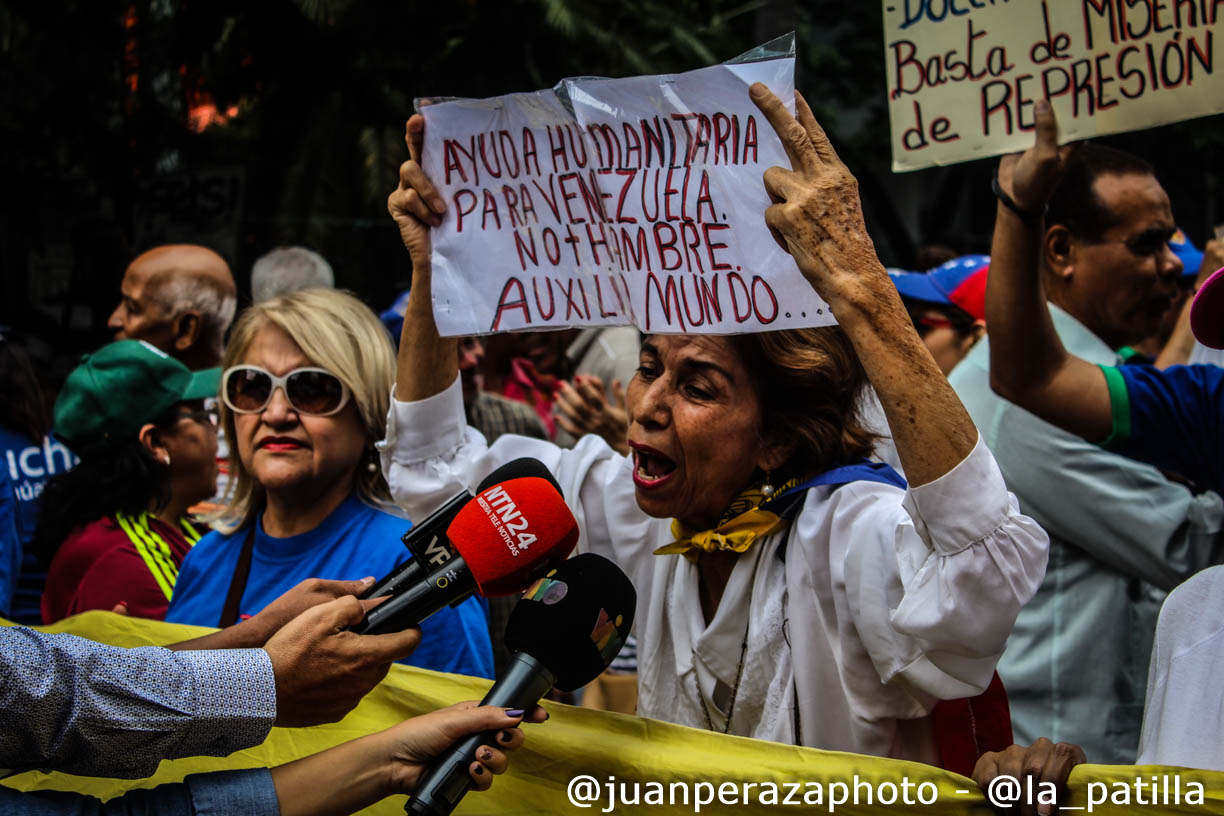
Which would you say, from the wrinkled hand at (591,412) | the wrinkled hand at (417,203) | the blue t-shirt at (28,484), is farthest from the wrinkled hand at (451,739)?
the blue t-shirt at (28,484)

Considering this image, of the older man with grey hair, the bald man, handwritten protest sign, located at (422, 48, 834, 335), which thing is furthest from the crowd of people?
the older man with grey hair

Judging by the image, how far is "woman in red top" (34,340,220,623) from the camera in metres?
3.66

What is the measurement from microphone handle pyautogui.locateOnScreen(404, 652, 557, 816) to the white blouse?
1.98 feet

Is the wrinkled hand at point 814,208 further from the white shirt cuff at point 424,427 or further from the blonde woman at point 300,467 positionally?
the blonde woman at point 300,467

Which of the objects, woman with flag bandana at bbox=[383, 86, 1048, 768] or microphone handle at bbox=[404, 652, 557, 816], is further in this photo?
woman with flag bandana at bbox=[383, 86, 1048, 768]

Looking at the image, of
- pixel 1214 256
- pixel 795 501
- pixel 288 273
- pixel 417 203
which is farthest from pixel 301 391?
pixel 288 273

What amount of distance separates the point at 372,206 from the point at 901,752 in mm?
10845

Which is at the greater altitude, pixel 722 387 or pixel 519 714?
pixel 722 387

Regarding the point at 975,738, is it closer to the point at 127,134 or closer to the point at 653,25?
the point at 127,134

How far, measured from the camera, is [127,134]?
31.3 feet

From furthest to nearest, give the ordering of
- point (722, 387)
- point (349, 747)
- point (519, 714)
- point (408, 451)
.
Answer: point (408, 451)
point (722, 387)
point (349, 747)
point (519, 714)

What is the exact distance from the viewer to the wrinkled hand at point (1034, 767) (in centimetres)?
201

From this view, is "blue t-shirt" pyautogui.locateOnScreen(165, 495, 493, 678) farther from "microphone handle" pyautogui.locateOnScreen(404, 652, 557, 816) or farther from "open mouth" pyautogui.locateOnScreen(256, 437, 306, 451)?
"microphone handle" pyautogui.locateOnScreen(404, 652, 557, 816)

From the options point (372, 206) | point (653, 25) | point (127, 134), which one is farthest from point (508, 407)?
point (653, 25)
